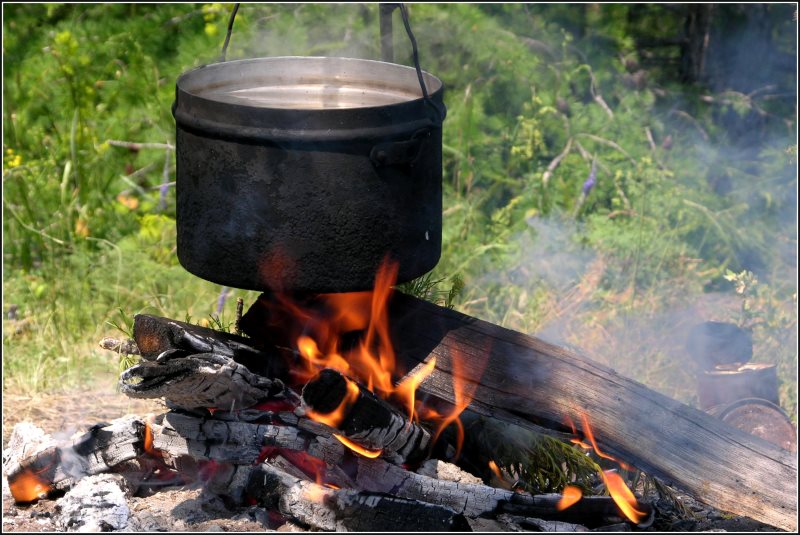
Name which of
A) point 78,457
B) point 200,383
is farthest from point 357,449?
point 78,457

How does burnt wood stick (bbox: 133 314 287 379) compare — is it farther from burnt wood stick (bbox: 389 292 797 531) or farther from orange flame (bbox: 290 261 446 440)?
burnt wood stick (bbox: 389 292 797 531)

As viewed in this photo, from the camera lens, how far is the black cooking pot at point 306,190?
289 cm

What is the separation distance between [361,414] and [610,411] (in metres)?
0.84

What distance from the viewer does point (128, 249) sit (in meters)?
5.32

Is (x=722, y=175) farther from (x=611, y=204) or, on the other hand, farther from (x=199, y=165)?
(x=199, y=165)

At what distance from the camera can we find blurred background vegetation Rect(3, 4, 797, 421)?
491 cm

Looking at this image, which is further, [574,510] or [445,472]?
[445,472]

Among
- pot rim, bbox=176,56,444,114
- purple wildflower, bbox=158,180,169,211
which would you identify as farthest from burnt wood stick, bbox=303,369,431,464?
purple wildflower, bbox=158,180,169,211

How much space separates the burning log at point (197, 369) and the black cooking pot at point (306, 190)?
22 centimetres

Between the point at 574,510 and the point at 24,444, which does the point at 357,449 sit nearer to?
the point at 574,510

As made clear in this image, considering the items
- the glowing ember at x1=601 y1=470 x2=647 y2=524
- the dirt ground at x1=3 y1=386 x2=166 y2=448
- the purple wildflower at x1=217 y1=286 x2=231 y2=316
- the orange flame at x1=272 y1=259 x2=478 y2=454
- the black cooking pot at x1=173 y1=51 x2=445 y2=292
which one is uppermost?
the black cooking pot at x1=173 y1=51 x2=445 y2=292

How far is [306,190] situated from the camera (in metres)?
2.93

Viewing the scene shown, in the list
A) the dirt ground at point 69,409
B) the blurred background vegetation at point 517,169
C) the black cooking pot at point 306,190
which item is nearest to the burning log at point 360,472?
the black cooking pot at point 306,190

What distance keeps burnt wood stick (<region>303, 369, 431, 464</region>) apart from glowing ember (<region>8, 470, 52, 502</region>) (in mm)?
1036
